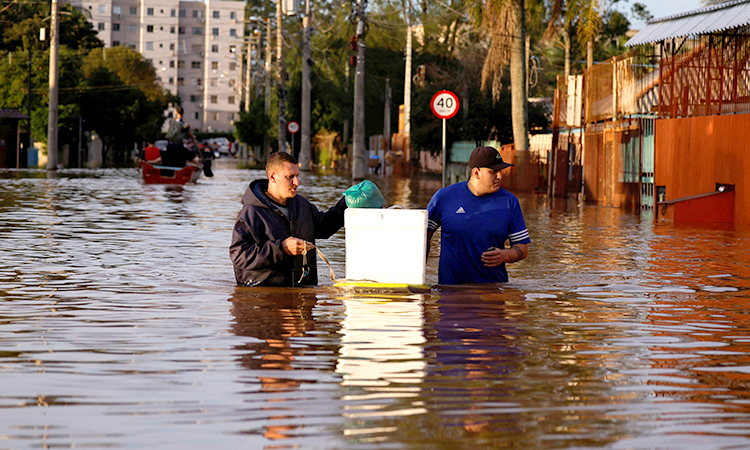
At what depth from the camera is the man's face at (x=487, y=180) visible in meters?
9.07

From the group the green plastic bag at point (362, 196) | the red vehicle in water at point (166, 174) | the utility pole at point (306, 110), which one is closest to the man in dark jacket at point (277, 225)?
the green plastic bag at point (362, 196)

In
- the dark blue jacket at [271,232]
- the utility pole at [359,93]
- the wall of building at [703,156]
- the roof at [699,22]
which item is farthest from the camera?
the utility pole at [359,93]

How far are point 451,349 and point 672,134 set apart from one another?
1698 cm

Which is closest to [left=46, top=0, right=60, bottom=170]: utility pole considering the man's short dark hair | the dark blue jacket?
the dark blue jacket

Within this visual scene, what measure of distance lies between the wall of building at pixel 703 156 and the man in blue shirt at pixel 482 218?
12.2 meters

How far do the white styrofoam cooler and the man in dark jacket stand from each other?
0.29 meters

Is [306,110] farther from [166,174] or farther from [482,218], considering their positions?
[482,218]

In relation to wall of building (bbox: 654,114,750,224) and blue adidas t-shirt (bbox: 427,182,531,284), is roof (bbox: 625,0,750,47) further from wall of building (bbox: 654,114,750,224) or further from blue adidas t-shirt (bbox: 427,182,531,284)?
blue adidas t-shirt (bbox: 427,182,531,284)

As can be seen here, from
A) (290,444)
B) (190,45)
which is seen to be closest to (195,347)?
(290,444)

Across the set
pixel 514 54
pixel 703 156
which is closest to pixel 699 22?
pixel 703 156

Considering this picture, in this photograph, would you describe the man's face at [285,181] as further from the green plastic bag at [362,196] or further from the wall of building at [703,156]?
the wall of building at [703,156]

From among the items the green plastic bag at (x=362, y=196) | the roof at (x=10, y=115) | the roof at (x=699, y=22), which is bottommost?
the green plastic bag at (x=362, y=196)

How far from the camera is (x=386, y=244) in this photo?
9.23 meters

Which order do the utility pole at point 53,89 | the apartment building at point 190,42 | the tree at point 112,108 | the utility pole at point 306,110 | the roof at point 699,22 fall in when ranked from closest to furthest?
the roof at point 699,22 < the utility pole at point 53,89 < the utility pole at point 306,110 < the tree at point 112,108 < the apartment building at point 190,42
